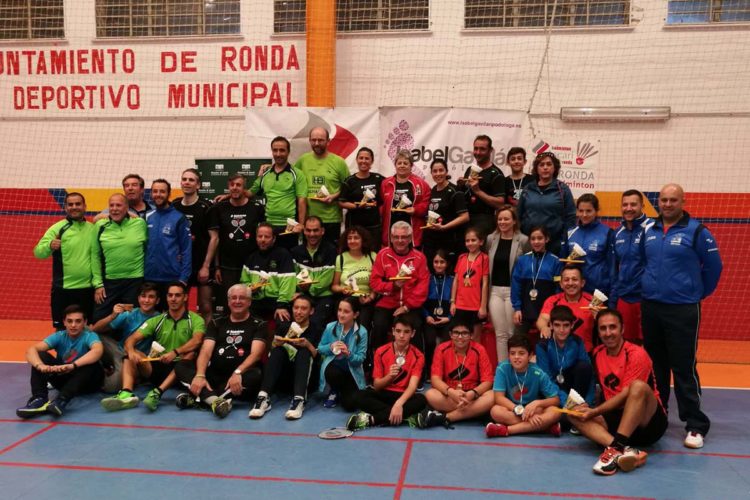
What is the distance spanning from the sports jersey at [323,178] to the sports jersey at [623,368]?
3568 mm

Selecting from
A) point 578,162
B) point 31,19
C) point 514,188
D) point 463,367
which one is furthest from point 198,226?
point 31,19

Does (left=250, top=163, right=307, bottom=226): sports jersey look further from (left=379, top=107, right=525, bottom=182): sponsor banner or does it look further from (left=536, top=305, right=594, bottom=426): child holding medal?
(left=536, top=305, right=594, bottom=426): child holding medal

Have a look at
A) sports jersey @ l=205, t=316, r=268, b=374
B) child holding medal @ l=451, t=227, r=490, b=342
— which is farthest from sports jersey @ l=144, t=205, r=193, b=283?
child holding medal @ l=451, t=227, r=490, b=342

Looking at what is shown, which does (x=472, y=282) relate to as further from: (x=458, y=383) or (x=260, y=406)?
(x=260, y=406)

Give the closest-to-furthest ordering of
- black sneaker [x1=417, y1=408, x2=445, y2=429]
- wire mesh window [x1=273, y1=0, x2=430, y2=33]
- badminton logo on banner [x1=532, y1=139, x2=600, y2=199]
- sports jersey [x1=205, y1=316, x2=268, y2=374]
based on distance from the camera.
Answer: black sneaker [x1=417, y1=408, x2=445, y2=429]
sports jersey [x1=205, y1=316, x2=268, y2=374]
badminton logo on banner [x1=532, y1=139, x2=600, y2=199]
wire mesh window [x1=273, y1=0, x2=430, y2=33]

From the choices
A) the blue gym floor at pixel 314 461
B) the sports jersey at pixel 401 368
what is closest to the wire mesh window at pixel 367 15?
the sports jersey at pixel 401 368

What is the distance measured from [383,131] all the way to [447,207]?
2107mm

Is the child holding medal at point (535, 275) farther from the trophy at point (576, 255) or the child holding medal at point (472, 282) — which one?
the child holding medal at point (472, 282)

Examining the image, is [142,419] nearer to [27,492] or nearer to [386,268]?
[27,492]

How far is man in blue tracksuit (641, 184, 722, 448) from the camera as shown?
5.28 meters

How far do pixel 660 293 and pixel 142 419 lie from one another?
479cm

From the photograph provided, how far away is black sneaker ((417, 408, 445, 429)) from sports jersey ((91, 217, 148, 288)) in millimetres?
3520

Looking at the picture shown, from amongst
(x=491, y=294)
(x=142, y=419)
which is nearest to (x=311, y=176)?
(x=491, y=294)

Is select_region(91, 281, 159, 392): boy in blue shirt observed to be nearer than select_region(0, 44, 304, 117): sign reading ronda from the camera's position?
Yes
